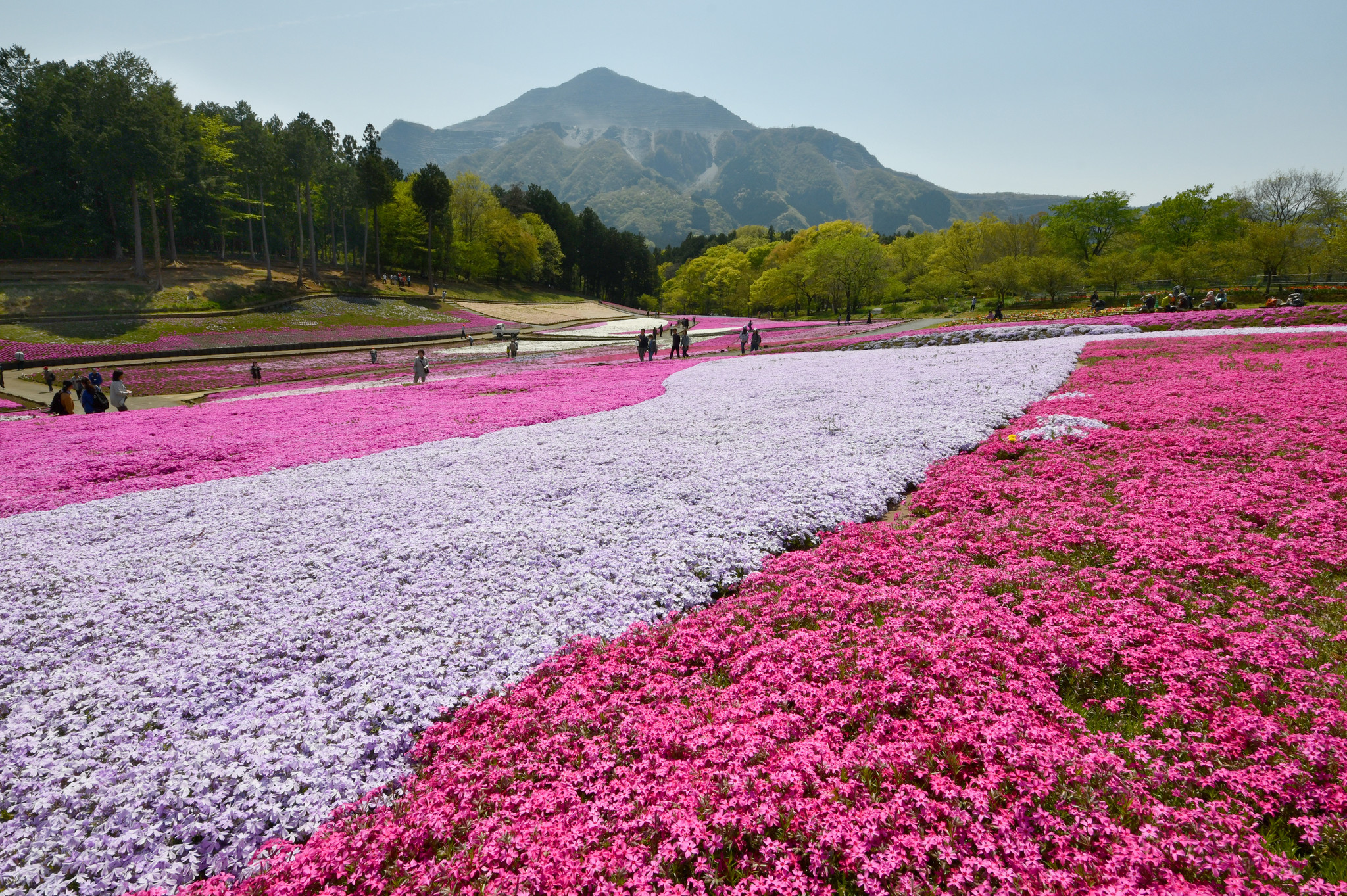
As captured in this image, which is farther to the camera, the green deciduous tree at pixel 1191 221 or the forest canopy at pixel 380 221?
the green deciduous tree at pixel 1191 221

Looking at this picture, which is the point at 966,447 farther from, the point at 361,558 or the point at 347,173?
the point at 347,173

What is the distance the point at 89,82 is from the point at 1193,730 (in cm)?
9472

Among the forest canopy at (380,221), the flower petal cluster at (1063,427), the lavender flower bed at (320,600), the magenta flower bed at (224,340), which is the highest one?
the forest canopy at (380,221)

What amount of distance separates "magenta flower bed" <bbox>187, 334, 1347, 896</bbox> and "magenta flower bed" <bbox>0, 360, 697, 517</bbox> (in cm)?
1346

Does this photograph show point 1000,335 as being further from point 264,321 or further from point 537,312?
point 537,312

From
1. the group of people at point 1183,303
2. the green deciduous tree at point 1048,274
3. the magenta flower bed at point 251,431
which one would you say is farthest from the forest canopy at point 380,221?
the magenta flower bed at point 251,431

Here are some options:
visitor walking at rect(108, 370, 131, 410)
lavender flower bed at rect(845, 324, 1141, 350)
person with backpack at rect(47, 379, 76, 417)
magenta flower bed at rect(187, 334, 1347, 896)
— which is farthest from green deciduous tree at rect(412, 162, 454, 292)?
magenta flower bed at rect(187, 334, 1347, 896)

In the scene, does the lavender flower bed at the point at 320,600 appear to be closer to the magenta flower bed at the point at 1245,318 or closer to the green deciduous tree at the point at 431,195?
the magenta flower bed at the point at 1245,318

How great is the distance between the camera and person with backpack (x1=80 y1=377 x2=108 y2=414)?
25.4 metres

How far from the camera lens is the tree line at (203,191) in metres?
57.8

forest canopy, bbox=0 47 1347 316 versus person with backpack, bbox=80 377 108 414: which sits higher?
forest canopy, bbox=0 47 1347 316

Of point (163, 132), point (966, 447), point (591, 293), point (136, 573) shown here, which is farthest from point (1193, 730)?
point (591, 293)

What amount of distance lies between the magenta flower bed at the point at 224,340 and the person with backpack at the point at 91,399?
23.5m

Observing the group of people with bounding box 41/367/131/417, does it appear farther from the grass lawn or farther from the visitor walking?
the grass lawn
